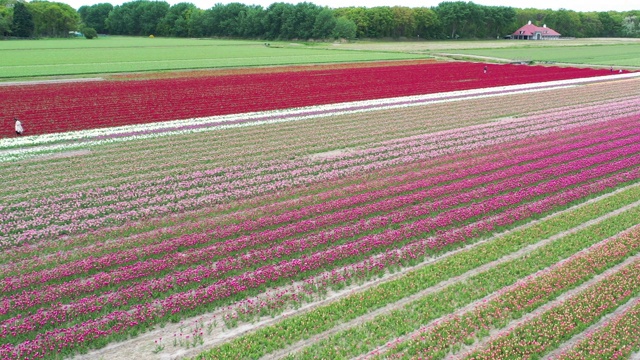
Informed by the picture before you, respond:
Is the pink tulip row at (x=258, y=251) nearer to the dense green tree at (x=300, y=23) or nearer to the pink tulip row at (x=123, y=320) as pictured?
the pink tulip row at (x=123, y=320)

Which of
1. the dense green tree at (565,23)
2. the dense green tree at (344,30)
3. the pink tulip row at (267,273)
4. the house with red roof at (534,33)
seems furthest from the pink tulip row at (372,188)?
the dense green tree at (565,23)

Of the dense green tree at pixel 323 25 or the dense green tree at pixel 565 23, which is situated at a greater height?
the dense green tree at pixel 565 23

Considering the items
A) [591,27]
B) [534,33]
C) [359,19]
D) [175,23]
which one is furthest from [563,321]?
[591,27]

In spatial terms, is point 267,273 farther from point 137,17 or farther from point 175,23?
point 137,17

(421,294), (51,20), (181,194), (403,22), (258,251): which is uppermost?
(51,20)

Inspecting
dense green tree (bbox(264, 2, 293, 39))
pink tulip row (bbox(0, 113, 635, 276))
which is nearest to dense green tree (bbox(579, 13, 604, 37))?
dense green tree (bbox(264, 2, 293, 39))

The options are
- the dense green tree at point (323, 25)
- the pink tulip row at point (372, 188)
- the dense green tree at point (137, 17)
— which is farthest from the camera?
the dense green tree at point (137, 17)

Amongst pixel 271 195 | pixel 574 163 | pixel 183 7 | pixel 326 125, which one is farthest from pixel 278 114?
pixel 183 7
